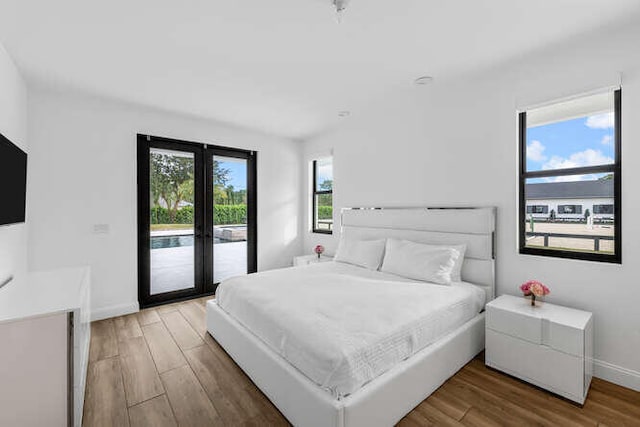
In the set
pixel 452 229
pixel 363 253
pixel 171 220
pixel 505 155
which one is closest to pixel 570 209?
pixel 505 155

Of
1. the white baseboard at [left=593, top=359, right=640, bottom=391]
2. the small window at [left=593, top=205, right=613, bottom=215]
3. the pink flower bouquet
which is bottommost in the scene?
the white baseboard at [left=593, top=359, right=640, bottom=391]

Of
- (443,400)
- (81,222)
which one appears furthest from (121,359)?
(443,400)

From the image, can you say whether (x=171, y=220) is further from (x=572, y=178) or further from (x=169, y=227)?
(x=572, y=178)

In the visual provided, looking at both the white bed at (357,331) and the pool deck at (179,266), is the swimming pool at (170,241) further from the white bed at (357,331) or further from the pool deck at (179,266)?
the white bed at (357,331)

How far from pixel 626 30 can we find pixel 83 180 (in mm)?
5043

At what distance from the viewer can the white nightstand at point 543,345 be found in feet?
6.25

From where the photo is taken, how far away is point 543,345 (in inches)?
80.0

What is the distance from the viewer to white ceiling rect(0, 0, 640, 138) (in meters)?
1.84

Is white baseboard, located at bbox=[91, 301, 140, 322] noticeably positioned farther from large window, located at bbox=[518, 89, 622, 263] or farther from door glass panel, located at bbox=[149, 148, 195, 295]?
large window, located at bbox=[518, 89, 622, 263]

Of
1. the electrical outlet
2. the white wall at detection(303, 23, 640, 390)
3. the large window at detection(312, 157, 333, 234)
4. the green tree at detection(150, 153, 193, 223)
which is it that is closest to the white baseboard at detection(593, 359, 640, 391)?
the white wall at detection(303, 23, 640, 390)

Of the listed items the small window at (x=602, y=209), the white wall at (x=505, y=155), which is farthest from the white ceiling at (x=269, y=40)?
the small window at (x=602, y=209)

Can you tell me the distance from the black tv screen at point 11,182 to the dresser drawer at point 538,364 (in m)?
3.64

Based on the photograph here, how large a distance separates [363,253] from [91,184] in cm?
322

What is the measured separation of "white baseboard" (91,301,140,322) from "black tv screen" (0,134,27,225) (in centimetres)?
141
